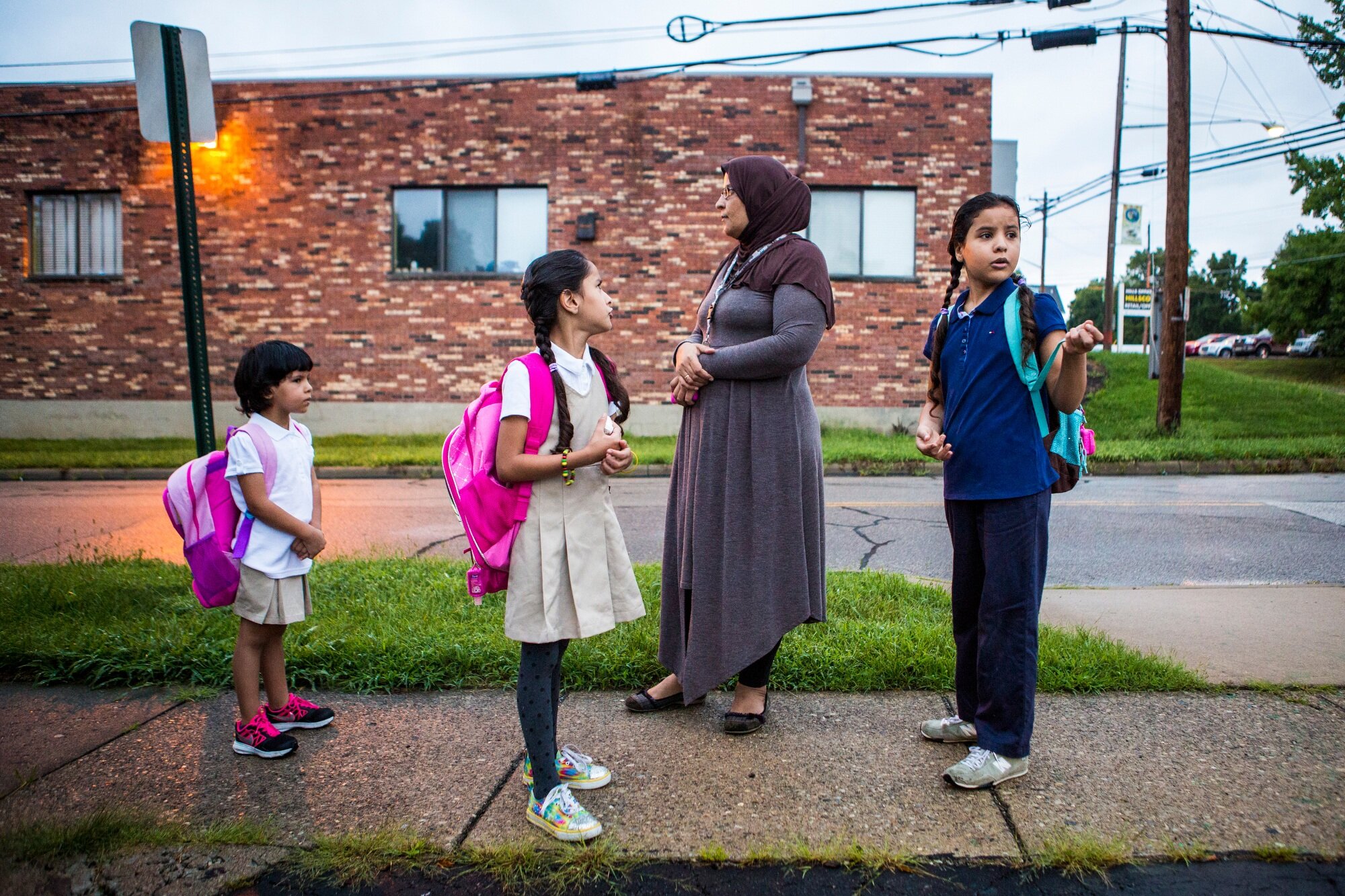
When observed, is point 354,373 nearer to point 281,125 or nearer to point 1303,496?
point 281,125

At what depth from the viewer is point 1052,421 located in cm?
287

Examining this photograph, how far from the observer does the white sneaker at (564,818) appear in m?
2.50

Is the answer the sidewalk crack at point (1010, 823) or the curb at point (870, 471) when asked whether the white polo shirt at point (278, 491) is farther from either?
the curb at point (870, 471)

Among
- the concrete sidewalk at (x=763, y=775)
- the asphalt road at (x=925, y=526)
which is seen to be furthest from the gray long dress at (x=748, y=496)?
the asphalt road at (x=925, y=526)

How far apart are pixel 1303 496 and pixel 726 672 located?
8690 mm

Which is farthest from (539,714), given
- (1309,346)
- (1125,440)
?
(1309,346)

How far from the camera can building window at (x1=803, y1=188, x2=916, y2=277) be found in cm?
1580

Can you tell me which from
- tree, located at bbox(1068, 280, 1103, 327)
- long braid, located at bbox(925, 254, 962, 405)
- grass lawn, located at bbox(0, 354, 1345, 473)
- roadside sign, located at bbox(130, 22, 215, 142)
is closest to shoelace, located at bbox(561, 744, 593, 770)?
long braid, located at bbox(925, 254, 962, 405)

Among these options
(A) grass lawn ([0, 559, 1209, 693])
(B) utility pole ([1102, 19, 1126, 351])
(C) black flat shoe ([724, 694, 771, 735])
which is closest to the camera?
(C) black flat shoe ([724, 694, 771, 735])

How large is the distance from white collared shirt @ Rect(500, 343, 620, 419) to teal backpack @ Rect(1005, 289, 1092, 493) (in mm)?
1227

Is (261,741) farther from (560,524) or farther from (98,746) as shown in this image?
(560,524)

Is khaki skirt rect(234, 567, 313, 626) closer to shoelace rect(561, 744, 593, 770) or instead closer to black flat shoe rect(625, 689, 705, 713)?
shoelace rect(561, 744, 593, 770)

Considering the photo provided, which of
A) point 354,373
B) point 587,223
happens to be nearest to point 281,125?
point 354,373

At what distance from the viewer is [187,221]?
13.6 feet
